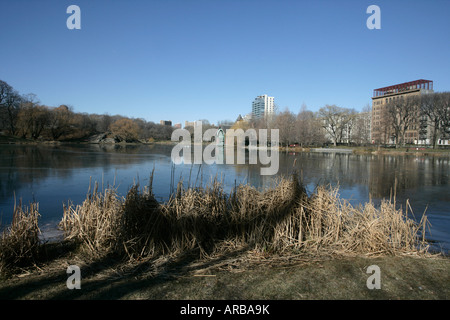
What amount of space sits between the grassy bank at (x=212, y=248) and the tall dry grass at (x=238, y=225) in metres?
0.02

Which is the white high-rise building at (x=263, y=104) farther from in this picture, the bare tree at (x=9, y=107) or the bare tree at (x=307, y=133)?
the bare tree at (x=9, y=107)

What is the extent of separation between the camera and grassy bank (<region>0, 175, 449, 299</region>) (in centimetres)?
356

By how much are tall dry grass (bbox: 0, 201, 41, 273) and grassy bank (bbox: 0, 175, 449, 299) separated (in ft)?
0.05

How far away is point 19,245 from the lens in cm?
414

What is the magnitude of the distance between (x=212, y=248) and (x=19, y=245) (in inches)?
117

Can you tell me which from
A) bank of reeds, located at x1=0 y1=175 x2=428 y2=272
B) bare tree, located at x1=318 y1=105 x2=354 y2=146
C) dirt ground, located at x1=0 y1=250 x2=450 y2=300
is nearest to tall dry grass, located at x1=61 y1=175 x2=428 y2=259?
bank of reeds, located at x1=0 y1=175 x2=428 y2=272

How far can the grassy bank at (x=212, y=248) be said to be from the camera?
356 centimetres

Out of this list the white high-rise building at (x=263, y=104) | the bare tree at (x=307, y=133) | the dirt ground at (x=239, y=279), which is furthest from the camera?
the white high-rise building at (x=263, y=104)

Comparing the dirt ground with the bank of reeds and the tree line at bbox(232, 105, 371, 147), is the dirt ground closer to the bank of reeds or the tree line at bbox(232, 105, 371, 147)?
the bank of reeds

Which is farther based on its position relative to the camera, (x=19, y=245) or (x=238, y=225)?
(x=238, y=225)

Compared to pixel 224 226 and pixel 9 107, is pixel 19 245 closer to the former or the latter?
pixel 224 226

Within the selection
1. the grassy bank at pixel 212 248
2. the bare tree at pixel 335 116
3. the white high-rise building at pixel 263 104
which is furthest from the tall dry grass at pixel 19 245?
the white high-rise building at pixel 263 104

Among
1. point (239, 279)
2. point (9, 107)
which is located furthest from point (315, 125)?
point (239, 279)

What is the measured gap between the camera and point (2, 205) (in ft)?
30.2
